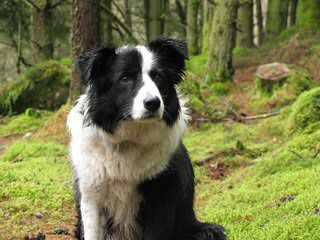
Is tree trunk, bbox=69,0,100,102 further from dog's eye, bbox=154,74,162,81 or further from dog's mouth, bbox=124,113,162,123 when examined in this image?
dog's mouth, bbox=124,113,162,123

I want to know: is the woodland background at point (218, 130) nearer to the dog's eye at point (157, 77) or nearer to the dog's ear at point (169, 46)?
the dog's ear at point (169, 46)

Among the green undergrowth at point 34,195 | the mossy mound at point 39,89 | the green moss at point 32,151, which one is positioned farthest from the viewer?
the mossy mound at point 39,89

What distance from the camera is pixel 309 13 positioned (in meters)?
21.6

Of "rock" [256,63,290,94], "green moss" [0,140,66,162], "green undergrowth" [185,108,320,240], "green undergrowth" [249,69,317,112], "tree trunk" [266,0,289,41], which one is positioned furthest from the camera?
"tree trunk" [266,0,289,41]

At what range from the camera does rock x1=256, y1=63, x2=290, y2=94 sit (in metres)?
13.0

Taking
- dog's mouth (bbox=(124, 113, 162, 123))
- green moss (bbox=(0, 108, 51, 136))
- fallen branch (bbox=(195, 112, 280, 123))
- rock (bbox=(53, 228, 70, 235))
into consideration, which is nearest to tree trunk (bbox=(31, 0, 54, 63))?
green moss (bbox=(0, 108, 51, 136))

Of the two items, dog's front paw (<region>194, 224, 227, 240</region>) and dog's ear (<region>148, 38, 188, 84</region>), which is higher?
dog's ear (<region>148, 38, 188, 84</region>)

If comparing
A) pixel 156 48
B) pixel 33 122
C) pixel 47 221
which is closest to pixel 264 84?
pixel 33 122

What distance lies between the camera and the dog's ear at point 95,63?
15.1 feet

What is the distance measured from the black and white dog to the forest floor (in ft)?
4.10

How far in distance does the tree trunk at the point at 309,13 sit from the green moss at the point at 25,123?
1173 cm

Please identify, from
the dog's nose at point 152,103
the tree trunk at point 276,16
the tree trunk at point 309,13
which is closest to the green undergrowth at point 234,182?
the dog's nose at point 152,103

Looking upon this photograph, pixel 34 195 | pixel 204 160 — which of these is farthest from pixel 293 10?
pixel 34 195

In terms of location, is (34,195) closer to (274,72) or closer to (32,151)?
(32,151)
